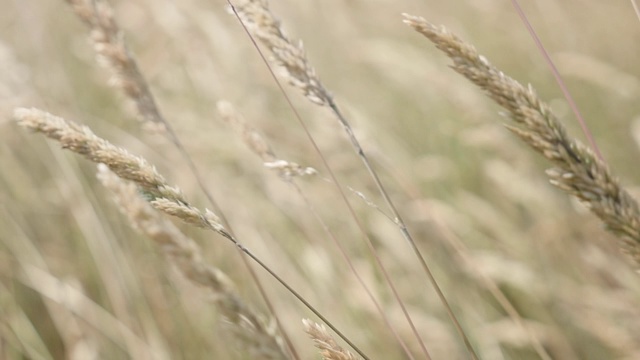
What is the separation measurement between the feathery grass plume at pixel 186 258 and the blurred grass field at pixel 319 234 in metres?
0.40

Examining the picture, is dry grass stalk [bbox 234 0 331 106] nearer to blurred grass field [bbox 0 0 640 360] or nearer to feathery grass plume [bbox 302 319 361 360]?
feathery grass plume [bbox 302 319 361 360]

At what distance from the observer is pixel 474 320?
1.70 meters

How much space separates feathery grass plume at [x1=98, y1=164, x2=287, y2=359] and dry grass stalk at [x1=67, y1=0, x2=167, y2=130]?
0.14 meters

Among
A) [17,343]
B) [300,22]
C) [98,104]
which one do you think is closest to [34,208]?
[17,343]

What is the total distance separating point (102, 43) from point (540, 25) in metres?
3.65

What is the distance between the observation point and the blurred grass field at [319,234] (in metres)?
1.73

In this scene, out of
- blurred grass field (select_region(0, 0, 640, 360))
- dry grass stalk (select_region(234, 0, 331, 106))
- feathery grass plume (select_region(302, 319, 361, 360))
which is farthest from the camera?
blurred grass field (select_region(0, 0, 640, 360))

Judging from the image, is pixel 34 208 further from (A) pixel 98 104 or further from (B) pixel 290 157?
(A) pixel 98 104

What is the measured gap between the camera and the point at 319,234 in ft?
7.27

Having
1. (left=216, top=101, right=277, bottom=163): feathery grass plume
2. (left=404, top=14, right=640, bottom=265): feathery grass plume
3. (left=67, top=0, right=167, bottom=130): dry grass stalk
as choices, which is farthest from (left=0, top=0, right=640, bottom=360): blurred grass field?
(left=404, top=14, right=640, bottom=265): feathery grass plume

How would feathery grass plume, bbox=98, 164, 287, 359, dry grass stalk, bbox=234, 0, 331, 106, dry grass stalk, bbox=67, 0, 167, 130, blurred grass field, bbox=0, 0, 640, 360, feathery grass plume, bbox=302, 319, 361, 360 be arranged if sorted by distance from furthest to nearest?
1. blurred grass field, bbox=0, 0, 640, 360
2. dry grass stalk, bbox=67, 0, 167, 130
3. feathery grass plume, bbox=98, 164, 287, 359
4. dry grass stalk, bbox=234, 0, 331, 106
5. feathery grass plume, bbox=302, 319, 361, 360

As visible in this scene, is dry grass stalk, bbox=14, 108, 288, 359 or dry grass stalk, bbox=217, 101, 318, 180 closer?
dry grass stalk, bbox=14, 108, 288, 359

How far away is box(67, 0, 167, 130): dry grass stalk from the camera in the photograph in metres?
1.16

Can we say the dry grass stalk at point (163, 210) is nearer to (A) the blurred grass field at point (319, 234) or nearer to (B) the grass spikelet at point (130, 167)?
(B) the grass spikelet at point (130, 167)
